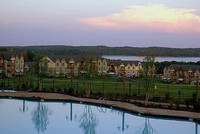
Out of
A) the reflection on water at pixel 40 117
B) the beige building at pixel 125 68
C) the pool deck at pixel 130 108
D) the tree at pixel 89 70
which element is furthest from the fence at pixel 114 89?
the beige building at pixel 125 68

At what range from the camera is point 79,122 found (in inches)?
789

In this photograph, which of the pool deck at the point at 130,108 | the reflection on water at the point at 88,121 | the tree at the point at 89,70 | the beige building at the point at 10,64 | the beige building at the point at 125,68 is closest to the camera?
the reflection on water at the point at 88,121

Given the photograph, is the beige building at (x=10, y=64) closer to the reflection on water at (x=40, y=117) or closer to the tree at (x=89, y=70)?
the tree at (x=89, y=70)

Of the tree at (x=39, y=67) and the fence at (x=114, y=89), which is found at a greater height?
the tree at (x=39, y=67)

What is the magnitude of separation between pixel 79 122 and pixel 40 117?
347cm

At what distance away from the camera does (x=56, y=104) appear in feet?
83.4

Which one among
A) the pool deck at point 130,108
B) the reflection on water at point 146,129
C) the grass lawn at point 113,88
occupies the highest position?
the grass lawn at point 113,88

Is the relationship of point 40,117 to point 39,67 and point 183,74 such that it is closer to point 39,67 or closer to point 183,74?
point 39,67

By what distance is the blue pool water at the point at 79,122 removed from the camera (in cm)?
1761

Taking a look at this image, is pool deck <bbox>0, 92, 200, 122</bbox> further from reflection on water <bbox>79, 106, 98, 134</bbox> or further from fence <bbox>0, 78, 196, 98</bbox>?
fence <bbox>0, 78, 196, 98</bbox>

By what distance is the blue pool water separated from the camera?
17609 mm

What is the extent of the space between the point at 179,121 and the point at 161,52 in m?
124

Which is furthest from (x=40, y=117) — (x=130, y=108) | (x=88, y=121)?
(x=130, y=108)

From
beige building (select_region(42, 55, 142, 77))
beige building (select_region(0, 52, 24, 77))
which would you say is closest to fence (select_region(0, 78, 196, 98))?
beige building (select_region(42, 55, 142, 77))
